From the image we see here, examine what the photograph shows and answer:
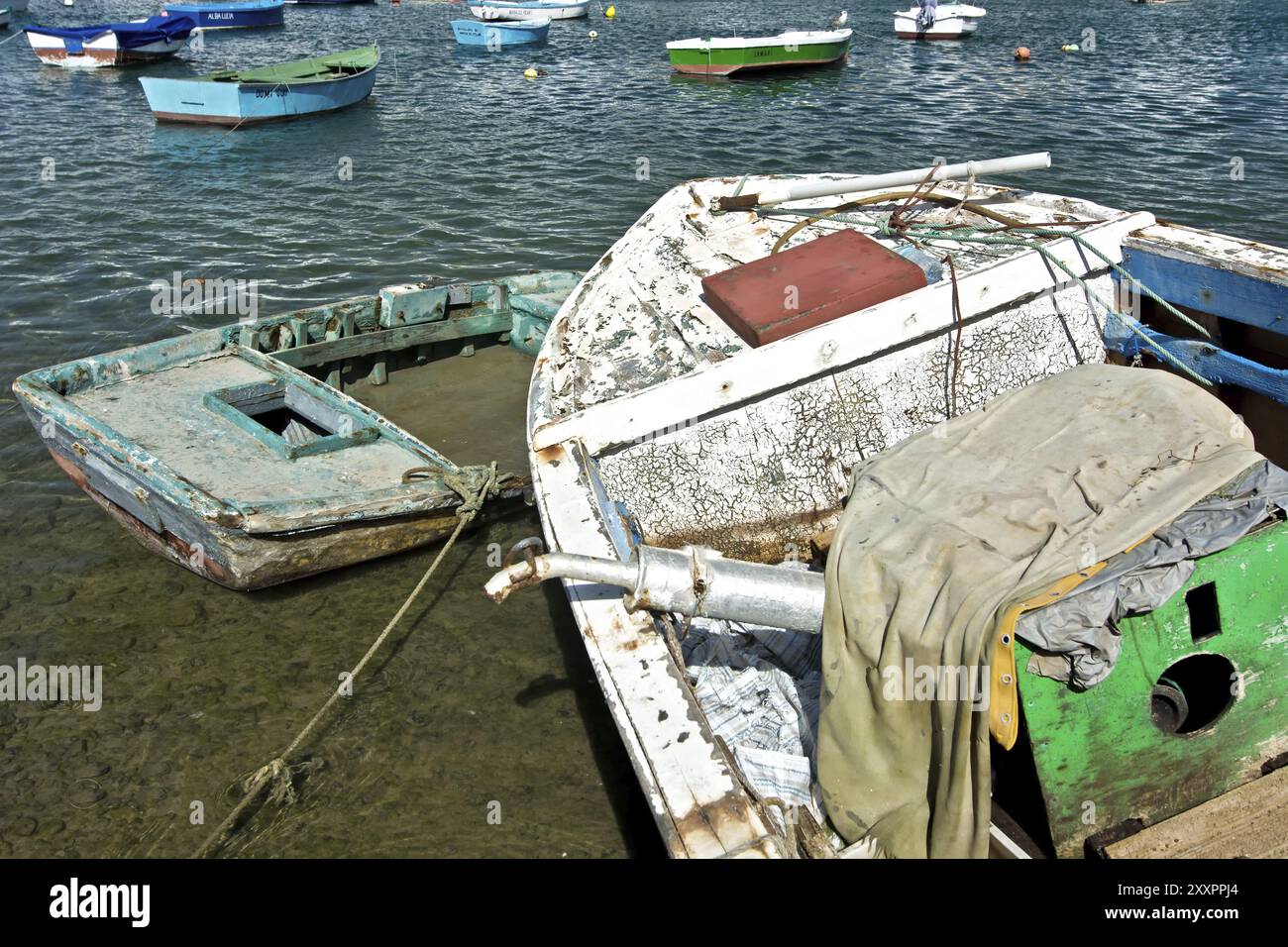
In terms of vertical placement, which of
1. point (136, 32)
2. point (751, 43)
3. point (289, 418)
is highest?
point (136, 32)

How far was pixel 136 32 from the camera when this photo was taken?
23.3 m

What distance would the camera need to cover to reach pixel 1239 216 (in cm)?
1246

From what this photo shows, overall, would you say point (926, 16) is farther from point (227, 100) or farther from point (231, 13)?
point (231, 13)

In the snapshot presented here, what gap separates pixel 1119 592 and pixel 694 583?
1426mm

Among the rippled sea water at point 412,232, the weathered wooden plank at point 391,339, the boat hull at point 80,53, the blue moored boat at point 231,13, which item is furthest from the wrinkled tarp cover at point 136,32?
the weathered wooden plank at point 391,339

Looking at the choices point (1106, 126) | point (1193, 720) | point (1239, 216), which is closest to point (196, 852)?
point (1193, 720)

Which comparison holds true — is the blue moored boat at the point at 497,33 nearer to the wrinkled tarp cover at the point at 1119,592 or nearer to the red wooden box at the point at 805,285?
the red wooden box at the point at 805,285

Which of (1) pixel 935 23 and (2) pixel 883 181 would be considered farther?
(1) pixel 935 23

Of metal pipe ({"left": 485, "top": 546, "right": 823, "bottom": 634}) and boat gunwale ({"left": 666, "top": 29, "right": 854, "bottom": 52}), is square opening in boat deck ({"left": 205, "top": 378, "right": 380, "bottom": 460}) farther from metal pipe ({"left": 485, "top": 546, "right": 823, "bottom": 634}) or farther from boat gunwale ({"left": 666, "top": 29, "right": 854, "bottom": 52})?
boat gunwale ({"left": 666, "top": 29, "right": 854, "bottom": 52})

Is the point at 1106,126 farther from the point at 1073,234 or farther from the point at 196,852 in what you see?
the point at 196,852

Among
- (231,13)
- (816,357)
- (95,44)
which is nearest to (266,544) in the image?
(816,357)

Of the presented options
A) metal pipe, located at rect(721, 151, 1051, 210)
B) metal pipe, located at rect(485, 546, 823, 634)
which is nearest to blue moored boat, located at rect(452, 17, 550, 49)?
metal pipe, located at rect(721, 151, 1051, 210)

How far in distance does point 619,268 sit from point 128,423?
10.6 ft

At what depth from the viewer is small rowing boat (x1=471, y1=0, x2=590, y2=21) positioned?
28.5 m
